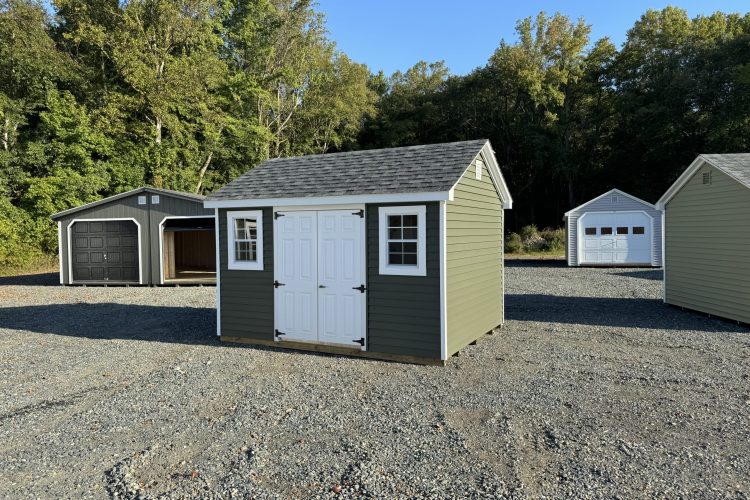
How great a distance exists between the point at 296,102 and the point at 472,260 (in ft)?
88.3

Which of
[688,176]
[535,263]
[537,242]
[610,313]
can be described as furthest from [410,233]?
[537,242]

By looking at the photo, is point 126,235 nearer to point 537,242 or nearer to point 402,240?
point 402,240

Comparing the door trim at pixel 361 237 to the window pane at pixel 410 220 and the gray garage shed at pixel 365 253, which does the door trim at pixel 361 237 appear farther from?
the window pane at pixel 410 220

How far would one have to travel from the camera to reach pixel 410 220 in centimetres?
689

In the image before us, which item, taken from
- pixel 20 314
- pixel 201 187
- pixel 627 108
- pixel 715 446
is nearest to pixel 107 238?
pixel 20 314

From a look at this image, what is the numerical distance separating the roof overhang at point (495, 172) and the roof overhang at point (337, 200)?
1772mm

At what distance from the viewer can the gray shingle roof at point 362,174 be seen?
6.91 meters

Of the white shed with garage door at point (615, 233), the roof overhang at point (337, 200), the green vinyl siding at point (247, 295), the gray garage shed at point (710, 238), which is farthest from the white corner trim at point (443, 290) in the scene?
the white shed with garage door at point (615, 233)

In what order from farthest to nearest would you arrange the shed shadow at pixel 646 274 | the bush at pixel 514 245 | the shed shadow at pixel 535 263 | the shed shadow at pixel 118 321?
the bush at pixel 514 245
the shed shadow at pixel 535 263
the shed shadow at pixel 646 274
the shed shadow at pixel 118 321

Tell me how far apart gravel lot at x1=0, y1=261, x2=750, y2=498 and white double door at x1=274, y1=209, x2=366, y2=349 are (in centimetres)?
46

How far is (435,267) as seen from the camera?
661 centimetres

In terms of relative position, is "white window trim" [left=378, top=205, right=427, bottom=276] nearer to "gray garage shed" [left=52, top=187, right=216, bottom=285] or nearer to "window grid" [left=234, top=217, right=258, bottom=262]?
"window grid" [left=234, top=217, right=258, bottom=262]

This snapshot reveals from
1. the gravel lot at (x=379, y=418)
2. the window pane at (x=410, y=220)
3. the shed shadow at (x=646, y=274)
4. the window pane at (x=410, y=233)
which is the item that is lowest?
the gravel lot at (x=379, y=418)

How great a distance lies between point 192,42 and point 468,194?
23.3 meters
